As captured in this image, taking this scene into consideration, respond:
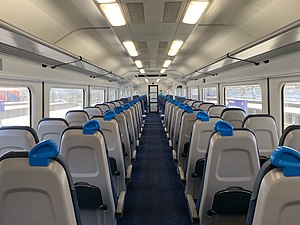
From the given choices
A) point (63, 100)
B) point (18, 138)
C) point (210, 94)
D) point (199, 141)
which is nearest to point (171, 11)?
point (199, 141)

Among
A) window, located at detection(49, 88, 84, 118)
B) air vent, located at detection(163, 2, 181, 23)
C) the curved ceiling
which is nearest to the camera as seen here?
Answer: air vent, located at detection(163, 2, 181, 23)

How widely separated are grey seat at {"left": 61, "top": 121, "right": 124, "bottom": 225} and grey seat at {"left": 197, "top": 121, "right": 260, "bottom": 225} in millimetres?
855

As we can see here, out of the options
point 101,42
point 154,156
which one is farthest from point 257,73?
point 101,42

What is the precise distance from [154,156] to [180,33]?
3546 mm

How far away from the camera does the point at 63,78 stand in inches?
249

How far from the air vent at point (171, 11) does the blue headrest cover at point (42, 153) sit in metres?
2.70

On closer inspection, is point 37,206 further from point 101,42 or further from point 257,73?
point 101,42

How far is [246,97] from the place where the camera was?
678 centimetres

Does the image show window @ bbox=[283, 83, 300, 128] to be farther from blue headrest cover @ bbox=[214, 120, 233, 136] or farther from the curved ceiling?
blue headrest cover @ bbox=[214, 120, 233, 136]

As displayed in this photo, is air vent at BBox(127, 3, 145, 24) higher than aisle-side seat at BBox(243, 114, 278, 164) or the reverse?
higher

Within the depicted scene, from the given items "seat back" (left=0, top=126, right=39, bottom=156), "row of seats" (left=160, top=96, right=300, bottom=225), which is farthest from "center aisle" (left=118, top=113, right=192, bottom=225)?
"seat back" (left=0, top=126, right=39, bottom=156)

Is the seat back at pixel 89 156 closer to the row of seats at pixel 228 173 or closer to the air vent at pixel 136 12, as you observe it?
the row of seats at pixel 228 173

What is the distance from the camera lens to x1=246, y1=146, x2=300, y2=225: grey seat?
105 centimetres

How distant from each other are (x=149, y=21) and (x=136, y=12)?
20.2 inches
